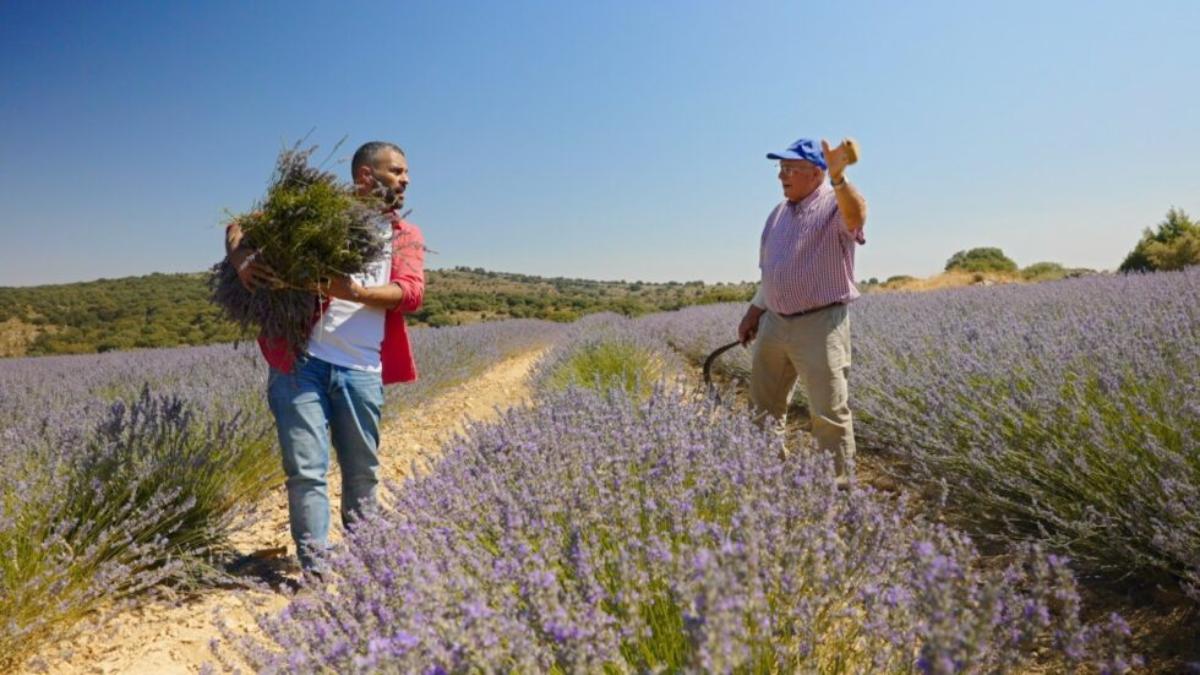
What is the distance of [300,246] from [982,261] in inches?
1135

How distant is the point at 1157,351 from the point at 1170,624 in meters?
1.23

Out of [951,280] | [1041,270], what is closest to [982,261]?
[1041,270]

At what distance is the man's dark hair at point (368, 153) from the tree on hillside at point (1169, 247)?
1500 cm

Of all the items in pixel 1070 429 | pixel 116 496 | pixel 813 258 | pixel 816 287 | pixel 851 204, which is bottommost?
pixel 116 496

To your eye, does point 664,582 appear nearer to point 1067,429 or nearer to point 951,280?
point 1067,429

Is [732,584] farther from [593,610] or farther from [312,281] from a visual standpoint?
[312,281]

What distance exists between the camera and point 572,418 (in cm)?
242

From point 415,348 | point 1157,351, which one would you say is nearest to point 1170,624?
point 1157,351

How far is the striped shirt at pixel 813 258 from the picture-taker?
2615mm

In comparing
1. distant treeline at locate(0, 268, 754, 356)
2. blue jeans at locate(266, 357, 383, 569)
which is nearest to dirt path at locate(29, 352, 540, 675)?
blue jeans at locate(266, 357, 383, 569)

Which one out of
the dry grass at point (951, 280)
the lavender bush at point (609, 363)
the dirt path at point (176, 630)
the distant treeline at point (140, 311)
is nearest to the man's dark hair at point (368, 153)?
the dirt path at point (176, 630)

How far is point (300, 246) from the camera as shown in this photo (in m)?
2.14

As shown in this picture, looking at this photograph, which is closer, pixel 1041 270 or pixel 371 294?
pixel 371 294

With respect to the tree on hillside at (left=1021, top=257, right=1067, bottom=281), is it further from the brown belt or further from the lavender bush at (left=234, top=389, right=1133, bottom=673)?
the lavender bush at (left=234, top=389, right=1133, bottom=673)
